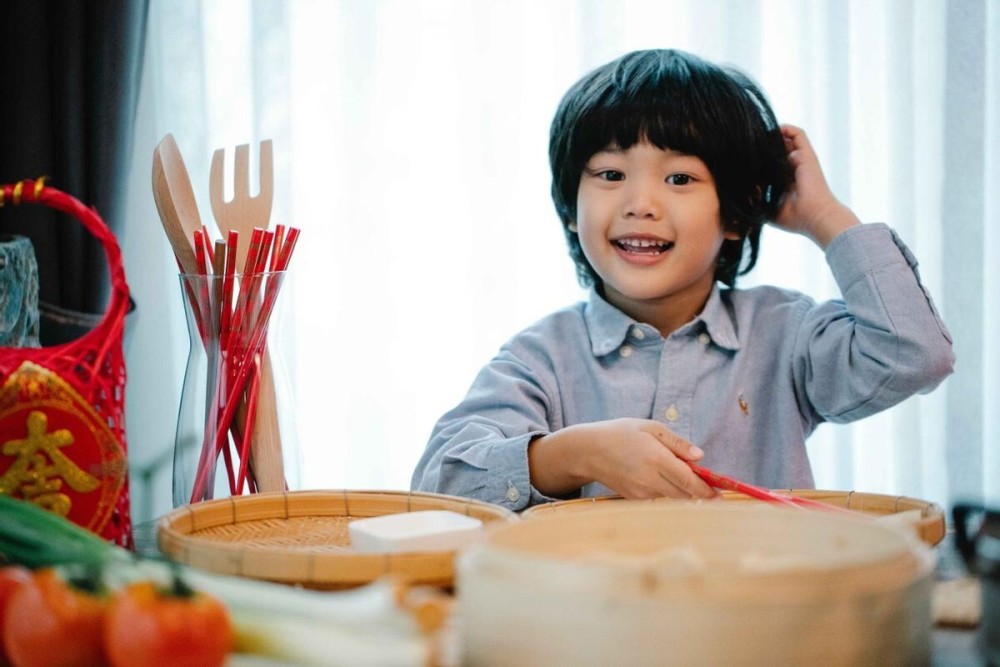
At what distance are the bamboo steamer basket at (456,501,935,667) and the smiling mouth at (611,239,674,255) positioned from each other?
84 centimetres

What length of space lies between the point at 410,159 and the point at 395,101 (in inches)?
4.4

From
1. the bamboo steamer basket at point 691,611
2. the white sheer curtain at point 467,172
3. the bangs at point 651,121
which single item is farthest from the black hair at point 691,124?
the bamboo steamer basket at point 691,611

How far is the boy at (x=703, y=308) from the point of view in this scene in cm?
125

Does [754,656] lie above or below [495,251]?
below

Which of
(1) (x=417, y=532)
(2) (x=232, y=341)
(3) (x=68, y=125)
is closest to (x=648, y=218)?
(2) (x=232, y=341)

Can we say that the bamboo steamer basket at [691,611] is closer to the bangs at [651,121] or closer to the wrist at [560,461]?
the wrist at [560,461]

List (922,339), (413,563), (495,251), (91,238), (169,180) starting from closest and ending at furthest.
Answer: (413,563), (169,180), (922,339), (91,238), (495,251)

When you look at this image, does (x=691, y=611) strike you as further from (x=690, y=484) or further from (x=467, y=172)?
(x=467, y=172)

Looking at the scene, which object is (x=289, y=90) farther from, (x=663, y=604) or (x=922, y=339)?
(x=663, y=604)

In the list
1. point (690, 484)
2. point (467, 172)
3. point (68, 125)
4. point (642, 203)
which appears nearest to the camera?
point (690, 484)

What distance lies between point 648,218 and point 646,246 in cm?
4

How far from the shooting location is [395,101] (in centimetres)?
209

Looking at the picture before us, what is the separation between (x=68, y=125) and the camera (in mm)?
1922

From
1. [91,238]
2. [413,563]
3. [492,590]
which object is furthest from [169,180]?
[91,238]
